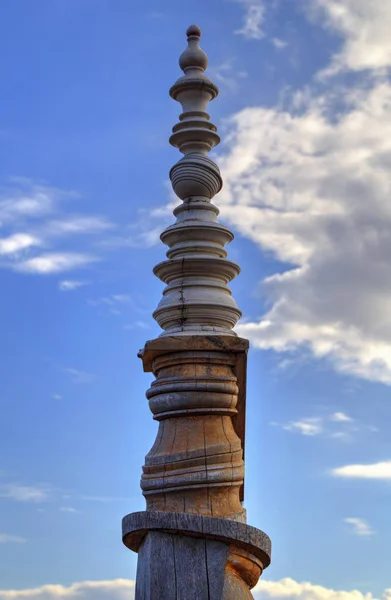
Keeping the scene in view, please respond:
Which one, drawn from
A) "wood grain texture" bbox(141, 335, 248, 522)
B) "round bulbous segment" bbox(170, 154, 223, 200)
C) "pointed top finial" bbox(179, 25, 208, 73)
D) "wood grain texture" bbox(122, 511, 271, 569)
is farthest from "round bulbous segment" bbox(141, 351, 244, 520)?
"pointed top finial" bbox(179, 25, 208, 73)

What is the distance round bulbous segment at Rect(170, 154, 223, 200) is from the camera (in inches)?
268

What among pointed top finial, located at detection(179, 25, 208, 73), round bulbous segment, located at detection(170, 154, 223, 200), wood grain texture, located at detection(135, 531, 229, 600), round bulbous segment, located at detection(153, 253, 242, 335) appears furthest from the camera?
pointed top finial, located at detection(179, 25, 208, 73)

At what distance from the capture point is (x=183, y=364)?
20.4 ft

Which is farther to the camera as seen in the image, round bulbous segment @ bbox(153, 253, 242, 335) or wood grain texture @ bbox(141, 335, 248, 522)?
round bulbous segment @ bbox(153, 253, 242, 335)

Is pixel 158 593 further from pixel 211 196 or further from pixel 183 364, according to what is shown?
pixel 211 196

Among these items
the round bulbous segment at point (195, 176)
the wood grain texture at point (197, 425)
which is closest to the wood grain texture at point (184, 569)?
the wood grain texture at point (197, 425)

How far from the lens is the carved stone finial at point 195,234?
650 centimetres

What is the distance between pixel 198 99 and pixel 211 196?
0.84 metres

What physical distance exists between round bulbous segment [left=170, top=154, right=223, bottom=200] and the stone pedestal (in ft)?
8.49

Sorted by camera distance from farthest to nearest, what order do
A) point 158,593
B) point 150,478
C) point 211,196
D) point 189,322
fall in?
1. point 211,196
2. point 189,322
3. point 150,478
4. point 158,593

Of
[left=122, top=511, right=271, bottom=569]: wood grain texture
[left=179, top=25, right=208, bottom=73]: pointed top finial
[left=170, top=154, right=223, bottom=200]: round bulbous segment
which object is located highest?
[left=179, top=25, right=208, bottom=73]: pointed top finial

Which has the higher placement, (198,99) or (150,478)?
(198,99)

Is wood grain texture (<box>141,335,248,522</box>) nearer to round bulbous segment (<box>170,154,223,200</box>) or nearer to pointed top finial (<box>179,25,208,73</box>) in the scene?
round bulbous segment (<box>170,154,223,200</box>)

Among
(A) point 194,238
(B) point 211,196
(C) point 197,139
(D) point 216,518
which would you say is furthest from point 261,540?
(C) point 197,139
